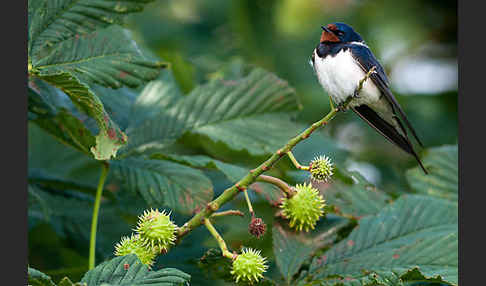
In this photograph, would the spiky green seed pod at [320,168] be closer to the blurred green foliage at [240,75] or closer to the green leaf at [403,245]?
the green leaf at [403,245]

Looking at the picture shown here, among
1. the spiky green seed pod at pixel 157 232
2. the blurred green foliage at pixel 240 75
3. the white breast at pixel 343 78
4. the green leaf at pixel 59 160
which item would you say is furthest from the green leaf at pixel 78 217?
the white breast at pixel 343 78

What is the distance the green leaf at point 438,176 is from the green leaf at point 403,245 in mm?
240

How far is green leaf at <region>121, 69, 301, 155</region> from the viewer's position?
6.64 feet

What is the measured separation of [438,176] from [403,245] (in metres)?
0.60

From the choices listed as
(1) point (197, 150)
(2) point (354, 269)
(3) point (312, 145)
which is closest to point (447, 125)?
(3) point (312, 145)

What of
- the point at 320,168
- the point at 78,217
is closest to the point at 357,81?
the point at 320,168

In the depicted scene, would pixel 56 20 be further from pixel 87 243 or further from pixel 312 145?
pixel 312 145

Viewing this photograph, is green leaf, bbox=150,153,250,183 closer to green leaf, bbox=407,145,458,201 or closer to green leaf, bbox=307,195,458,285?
green leaf, bbox=307,195,458,285

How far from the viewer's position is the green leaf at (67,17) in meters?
1.61

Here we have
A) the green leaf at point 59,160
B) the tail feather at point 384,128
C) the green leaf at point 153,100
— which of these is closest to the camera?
the tail feather at point 384,128

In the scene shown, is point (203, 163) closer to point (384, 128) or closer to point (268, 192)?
point (268, 192)

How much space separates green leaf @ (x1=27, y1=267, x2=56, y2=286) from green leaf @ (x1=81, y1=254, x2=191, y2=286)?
91 mm

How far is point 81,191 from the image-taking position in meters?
2.12

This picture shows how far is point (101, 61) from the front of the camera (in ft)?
5.51
